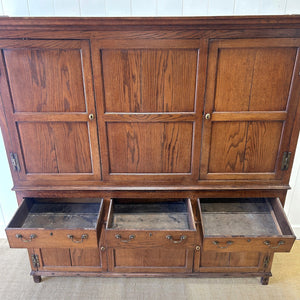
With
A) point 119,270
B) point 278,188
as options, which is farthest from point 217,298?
point 278,188

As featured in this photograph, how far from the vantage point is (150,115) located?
1.46m

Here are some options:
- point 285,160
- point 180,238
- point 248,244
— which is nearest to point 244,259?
point 248,244

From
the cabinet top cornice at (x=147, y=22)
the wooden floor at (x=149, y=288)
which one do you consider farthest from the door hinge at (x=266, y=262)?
the cabinet top cornice at (x=147, y=22)

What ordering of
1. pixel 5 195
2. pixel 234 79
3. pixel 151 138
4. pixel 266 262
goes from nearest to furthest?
pixel 234 79 → pixel 151 138 → pixel 266 262 → pixel 5 195

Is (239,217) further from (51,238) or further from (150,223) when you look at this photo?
(51,238)

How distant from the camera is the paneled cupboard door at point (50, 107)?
135 cm

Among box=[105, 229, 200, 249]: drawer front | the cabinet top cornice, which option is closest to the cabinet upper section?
the cabinet top cornice

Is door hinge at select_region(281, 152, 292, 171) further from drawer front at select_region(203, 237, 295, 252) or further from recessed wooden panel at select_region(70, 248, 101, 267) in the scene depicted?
recessed wooden panel at select_region(70, 248, 101, 267)

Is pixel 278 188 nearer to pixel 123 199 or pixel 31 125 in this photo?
pixel 123 199

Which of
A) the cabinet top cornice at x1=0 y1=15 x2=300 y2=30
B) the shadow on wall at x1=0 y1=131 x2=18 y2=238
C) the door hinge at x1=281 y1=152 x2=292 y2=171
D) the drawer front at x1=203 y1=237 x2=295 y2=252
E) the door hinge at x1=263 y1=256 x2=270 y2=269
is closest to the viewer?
the cabinet top cornice at x1=0 y1=15 x2=300 y2=30

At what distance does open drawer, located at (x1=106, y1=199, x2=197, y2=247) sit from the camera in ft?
4.73

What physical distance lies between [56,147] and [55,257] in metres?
0.76

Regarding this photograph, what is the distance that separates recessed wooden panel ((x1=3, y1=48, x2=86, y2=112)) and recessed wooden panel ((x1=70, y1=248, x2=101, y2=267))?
0.92 m

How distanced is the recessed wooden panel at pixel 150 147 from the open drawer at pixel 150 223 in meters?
0.25
